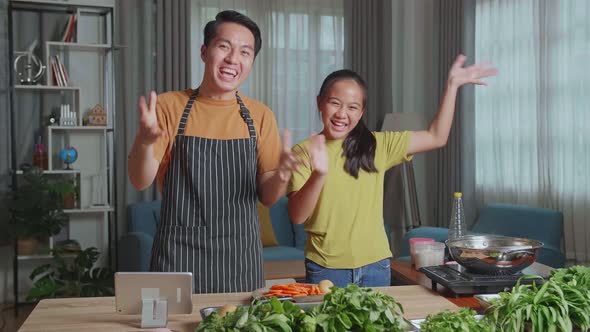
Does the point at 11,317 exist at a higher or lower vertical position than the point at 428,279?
lower

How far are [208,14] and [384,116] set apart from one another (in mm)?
1862

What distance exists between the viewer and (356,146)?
2133mm

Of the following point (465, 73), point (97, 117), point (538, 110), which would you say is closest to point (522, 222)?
point (538, 110)

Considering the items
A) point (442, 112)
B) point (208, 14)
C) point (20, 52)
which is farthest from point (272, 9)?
point (442, 112)

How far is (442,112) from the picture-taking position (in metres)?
2.20

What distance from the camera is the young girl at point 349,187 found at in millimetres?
2031

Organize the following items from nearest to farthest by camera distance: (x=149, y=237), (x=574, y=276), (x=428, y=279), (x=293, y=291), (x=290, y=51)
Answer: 1. (x=574, y=276)
2. (x=293, y=291)
3. (x=428, y=279)
4. (x=149, y=237)
5. (x=290, y=51)

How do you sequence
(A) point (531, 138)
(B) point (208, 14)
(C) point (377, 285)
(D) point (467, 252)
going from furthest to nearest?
(B) point (208, 14)
(A) point (531, 138)
(C) point (377, 285)
(D) point (467, 252)

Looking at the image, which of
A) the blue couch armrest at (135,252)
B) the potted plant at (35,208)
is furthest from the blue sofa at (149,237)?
the potted plant at (35,208)

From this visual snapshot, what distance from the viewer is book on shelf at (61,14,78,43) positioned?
15.8 feet

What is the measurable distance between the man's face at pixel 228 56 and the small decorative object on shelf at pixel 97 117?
322cm

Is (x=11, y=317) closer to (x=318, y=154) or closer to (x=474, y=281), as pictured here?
(x=318, y=154)

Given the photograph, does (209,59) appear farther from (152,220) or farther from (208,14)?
(208,14)

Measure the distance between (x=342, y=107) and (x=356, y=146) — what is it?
0.14 m
